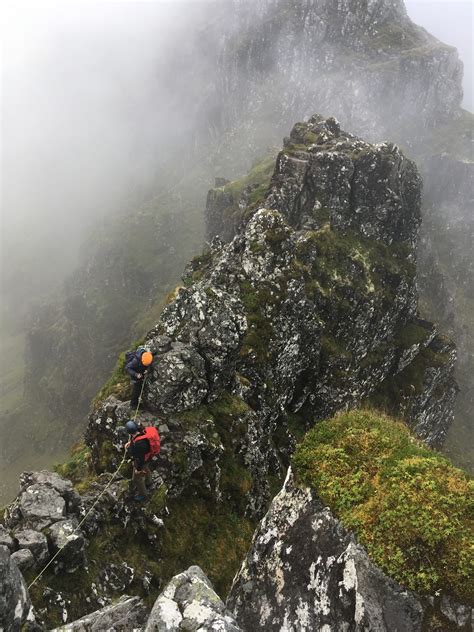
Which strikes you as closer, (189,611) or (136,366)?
(189,611)

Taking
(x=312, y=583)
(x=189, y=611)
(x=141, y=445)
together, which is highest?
(x=189, y=611)

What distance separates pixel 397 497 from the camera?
13516 millimetres

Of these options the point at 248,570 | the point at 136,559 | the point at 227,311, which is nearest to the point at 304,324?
the point at 227,311

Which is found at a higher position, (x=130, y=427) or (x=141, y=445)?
(x=130, y=427)

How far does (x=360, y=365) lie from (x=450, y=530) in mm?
52369

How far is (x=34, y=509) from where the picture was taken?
1970 cm

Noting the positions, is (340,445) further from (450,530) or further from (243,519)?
(243,519)

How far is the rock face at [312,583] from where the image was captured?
11742mm

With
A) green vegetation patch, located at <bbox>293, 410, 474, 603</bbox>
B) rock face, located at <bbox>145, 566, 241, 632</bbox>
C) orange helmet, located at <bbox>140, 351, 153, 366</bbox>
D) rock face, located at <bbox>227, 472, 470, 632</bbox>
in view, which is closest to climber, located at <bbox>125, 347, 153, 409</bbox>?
orange helmet, located at <bbox>140, 351, 153, 366</bbox>

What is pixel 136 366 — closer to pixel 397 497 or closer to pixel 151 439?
pixel 151 439

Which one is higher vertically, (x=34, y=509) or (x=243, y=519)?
(x=34, y=509)

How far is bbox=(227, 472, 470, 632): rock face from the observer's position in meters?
11.7

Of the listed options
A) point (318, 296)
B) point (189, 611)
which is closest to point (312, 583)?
point (189, 611)

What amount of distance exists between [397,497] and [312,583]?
368 cm
